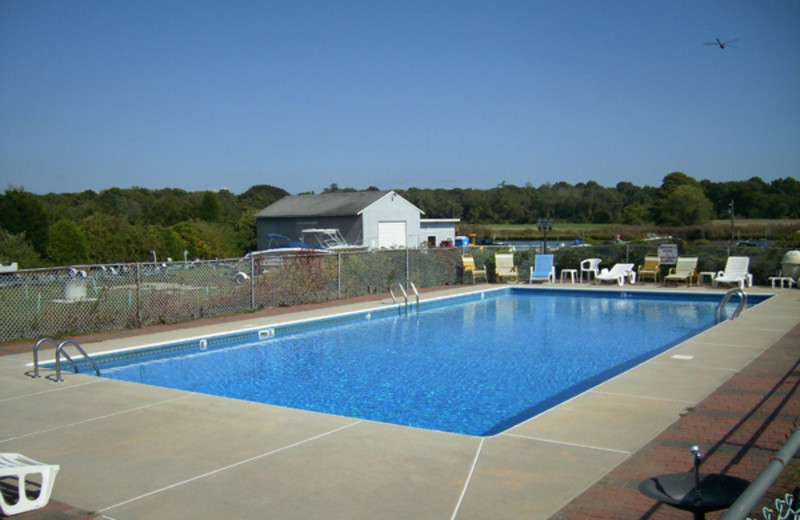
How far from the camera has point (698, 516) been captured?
2822mm

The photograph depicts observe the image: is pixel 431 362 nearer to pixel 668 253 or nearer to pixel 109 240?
pixel 668 253

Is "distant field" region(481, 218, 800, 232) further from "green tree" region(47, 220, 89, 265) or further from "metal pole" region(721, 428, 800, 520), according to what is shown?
"metal pole" region(721, 428, 800, 520)

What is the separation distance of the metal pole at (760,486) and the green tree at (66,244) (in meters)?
22.7

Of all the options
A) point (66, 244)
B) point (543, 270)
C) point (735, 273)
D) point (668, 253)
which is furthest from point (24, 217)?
point (735, 273)

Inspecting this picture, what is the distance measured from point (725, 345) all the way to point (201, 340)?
8.32 metres

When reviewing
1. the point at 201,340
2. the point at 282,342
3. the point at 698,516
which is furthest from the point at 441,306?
the point at 698,516

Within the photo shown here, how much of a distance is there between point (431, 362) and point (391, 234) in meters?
26.7

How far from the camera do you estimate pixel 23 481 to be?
407cm

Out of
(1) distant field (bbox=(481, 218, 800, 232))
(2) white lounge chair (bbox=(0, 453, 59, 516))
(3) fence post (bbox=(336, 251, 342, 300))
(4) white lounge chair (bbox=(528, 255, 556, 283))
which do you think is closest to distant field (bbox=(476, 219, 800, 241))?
(1) distant field (bbox=(481, 218, 800, 232))

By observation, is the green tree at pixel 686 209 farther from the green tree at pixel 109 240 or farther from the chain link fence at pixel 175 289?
the green tree at pixel 109 240

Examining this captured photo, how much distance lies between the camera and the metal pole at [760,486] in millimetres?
1844

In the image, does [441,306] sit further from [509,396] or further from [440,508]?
[440,508]

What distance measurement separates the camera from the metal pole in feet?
6.05

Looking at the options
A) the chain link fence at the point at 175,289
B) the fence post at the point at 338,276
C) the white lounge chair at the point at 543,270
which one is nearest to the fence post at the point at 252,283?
the chain link fence at the point at 175,289
